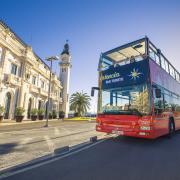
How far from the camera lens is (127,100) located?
23.5 ft

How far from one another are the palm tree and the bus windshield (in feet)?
145

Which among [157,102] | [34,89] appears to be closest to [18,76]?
[34,89]

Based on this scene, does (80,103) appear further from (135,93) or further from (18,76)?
(135,93)

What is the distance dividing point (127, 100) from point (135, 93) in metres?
0.47

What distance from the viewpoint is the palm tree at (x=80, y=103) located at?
5231cm

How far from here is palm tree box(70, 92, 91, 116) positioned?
172 feet

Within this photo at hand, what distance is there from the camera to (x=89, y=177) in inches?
137

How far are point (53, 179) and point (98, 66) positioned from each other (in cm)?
685

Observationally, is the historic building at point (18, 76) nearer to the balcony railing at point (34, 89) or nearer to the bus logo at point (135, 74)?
the balcony railing at point (34, 89)

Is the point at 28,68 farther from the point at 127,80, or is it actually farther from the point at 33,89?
the point at 127,80

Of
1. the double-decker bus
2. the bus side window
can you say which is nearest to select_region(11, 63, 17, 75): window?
the double-decker bus

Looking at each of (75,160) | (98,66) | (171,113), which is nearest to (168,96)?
(171,113)

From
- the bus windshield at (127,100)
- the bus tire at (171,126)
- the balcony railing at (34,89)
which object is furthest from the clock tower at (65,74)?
the bus windshield at (127,100)

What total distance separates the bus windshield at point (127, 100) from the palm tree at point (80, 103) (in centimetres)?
4419
